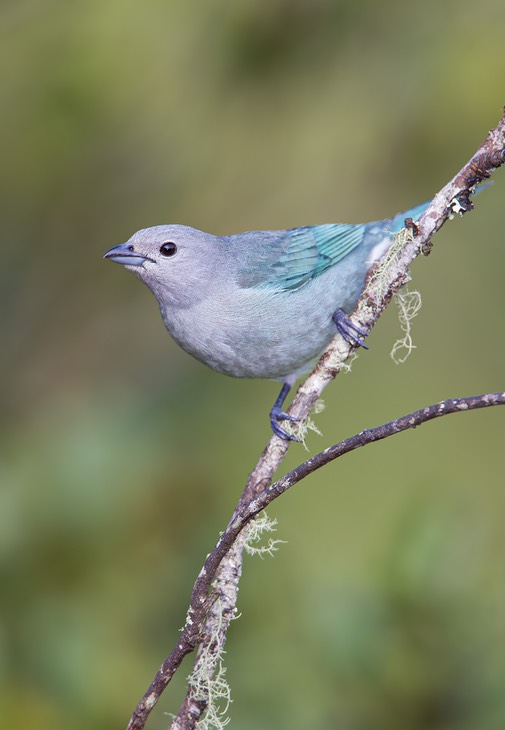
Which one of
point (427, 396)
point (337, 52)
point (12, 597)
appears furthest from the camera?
point (427, 396)

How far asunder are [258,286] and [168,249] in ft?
1.46

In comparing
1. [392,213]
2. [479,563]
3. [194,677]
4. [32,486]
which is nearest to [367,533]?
[392,213]

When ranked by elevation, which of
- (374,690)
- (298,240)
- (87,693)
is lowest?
(87,693)

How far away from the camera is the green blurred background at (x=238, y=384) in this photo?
10.3ft

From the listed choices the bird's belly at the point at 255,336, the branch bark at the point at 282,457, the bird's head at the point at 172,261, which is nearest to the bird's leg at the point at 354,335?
the branch bark at the point at 282,457

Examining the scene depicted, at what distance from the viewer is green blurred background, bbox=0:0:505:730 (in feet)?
10.3

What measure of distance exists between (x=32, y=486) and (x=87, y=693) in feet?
2.51

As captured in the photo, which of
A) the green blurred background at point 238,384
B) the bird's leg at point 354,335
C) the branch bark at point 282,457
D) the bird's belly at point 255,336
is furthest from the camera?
the bird's belly at point 255,336

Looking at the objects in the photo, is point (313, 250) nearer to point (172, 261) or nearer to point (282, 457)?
point (172, 261)

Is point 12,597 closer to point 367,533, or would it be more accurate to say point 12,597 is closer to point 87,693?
point 87,693

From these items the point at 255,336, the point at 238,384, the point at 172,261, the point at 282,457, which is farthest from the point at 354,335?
the point at 238,384

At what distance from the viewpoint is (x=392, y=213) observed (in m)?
5.54

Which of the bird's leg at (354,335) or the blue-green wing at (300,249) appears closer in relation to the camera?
the bird's leg at (354,335)

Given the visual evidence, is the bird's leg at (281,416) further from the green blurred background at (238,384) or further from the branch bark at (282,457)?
the green blurred background at (238,384)
